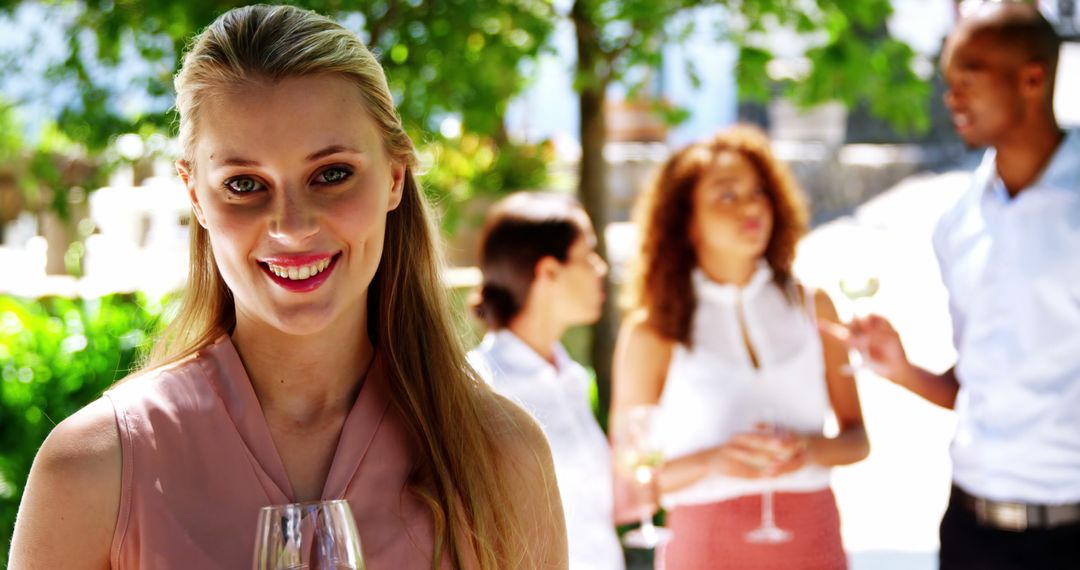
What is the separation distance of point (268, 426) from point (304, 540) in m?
0.43

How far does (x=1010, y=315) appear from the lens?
10.4ft

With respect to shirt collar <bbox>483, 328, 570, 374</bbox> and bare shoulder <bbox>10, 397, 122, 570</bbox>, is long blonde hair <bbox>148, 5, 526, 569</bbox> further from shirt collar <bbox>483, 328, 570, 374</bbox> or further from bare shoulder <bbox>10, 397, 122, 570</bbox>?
shirt collar <bbox>483, 328, 570, 374</bbox>

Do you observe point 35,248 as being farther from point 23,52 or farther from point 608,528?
point 608,528

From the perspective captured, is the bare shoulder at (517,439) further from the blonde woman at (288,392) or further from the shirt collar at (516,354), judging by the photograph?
the shirt collar at (516,354)

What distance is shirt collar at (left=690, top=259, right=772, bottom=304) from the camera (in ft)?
11.2

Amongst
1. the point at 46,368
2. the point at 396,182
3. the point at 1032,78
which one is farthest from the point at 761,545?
the point at 46,368

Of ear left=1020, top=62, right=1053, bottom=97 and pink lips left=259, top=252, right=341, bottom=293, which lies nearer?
pink lips left=259, top=252, right=341, bottom=293

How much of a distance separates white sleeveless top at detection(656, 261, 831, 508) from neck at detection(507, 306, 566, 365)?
1.13 feet

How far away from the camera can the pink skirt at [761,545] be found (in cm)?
317

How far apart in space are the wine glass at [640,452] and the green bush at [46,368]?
72.9 inches

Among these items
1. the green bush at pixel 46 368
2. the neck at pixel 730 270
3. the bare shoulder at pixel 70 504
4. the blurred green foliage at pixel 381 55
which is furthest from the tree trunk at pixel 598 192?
the bare shoulder at pixel 70 504

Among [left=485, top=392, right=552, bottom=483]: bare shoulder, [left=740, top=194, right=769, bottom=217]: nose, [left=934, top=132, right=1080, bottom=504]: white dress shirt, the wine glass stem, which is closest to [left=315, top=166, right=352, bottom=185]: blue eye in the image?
[left=485, top=392, right=552, bottom=483]: bare shoulder

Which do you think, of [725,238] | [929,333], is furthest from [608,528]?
[929,333]

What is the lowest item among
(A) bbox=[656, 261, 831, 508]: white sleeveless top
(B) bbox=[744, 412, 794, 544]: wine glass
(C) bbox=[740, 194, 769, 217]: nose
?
(B) bbox=[744, 412, 794, 544]: wine glass
